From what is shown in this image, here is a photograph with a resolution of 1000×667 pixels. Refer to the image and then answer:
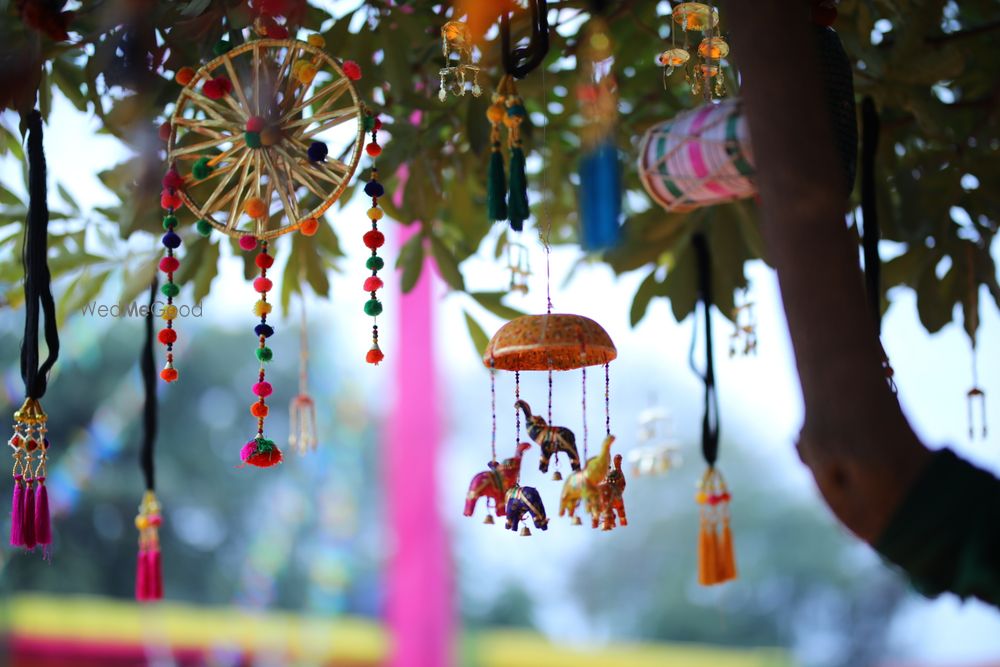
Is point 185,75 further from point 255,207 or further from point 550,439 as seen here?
point 550,439

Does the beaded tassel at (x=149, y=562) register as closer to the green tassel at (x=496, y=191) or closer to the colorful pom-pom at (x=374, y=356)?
the colorful pom-pom at (x=374, y=356)

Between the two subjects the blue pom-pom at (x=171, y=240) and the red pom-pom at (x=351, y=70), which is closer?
the red pom-pom at (x=351, y=70)

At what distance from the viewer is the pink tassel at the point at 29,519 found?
152 centimetres

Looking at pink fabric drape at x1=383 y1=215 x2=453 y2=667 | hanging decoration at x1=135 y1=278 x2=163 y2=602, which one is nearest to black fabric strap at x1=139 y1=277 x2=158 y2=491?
hanging decoration at x1=135 y1=278 x2=163 y2=602

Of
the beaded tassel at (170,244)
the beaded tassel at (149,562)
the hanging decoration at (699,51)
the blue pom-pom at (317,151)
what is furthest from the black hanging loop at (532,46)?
the beaded tassel at (149,562)

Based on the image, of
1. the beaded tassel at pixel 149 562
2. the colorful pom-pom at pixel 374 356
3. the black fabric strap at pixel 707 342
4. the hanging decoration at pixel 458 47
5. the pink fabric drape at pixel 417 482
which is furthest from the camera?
the pink fabric drape at pixel 417 482

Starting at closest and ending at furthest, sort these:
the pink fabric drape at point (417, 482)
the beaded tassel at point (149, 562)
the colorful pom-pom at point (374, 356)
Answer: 1. the colorful pom-pom at point (374, 356)
2. the beaded tassel at point (149, 562)
3. the pink fabric drape at point (417, 482)

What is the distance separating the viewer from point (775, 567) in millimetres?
5770

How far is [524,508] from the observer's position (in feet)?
4.82

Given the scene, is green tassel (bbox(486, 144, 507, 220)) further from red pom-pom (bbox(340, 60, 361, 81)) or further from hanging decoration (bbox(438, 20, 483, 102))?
red pom-pom (bbox(340, 60, 361, 81))

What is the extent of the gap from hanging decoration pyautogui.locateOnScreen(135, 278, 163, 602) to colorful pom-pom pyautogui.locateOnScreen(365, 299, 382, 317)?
0.63 m

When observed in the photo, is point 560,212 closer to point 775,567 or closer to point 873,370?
point 873,370

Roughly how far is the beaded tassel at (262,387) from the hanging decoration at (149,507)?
51cm

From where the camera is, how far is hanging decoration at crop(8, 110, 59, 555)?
5.01ft
